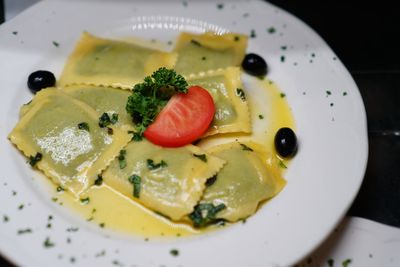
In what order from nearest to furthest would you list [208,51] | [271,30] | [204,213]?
[204,213] → [208,51] → [271,30]

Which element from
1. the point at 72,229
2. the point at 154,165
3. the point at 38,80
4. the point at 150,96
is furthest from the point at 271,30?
the point at 72,229

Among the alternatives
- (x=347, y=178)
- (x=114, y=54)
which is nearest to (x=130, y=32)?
(x=114, y=54)

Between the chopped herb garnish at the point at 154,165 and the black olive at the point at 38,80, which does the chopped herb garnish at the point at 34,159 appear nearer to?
the black olive at the point at 38,80

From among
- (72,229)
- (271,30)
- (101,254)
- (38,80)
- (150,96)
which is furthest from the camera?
(271,30)

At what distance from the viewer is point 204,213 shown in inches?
154

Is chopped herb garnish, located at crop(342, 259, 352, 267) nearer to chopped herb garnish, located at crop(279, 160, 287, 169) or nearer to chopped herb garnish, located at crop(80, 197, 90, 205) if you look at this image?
chopped herb garnish, located at crop(279, 160, 287, 169)

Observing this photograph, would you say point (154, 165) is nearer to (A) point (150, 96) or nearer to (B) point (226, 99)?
(A) point (150, 96)

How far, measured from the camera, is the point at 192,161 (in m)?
4.14

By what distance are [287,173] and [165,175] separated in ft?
3.26

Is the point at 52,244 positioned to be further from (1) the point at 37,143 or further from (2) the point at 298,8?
(2) the point at 298,8

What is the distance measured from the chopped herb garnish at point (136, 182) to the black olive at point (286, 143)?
1175 millimetres

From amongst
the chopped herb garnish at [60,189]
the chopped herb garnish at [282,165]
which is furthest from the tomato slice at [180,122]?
the chopped herb garnish at [60,189]

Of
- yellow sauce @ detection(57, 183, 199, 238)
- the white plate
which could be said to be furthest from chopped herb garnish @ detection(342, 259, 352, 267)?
yellow sauce @ detection(57, 183, 199, 238)

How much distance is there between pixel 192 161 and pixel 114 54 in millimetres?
1531
